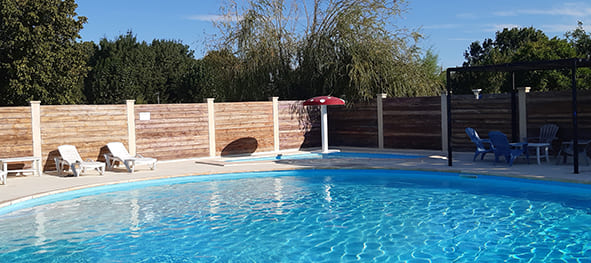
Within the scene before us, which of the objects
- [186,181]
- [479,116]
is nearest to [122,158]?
[186,181]

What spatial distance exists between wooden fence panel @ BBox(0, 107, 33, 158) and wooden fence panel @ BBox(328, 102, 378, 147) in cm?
903

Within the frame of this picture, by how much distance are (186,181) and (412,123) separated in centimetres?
683

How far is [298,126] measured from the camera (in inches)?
678

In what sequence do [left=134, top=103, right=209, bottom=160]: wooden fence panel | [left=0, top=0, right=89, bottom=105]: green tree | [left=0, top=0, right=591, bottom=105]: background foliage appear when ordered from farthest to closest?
[left=0, top=0, right=89, bottom=105]: green tree → [left=0, top=0, right=591, bottom=105]: background foliage → [left=134, top=103, right=209, bottom=160]: wooden fence panel

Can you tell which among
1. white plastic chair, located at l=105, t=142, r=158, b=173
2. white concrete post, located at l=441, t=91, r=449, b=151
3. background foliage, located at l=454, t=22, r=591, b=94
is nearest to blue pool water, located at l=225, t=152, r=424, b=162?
white concrete post, located at l=441, t=91, r=449, b=151

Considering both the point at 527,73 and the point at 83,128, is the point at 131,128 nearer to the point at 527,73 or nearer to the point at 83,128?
the point at 83,128

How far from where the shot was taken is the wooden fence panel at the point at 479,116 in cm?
1343

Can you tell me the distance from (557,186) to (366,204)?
11.4 feet

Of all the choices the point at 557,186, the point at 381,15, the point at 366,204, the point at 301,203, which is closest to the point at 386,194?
the point at 366,204

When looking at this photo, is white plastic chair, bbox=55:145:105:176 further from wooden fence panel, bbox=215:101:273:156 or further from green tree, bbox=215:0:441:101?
green tree, bbox=215:0:441:101

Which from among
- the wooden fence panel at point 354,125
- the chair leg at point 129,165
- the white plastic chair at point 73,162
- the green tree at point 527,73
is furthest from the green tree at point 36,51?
the green tree at point 527,73

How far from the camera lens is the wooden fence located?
40.7ft

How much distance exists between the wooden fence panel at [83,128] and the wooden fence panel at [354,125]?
22.3 ft

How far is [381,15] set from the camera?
18516mm
